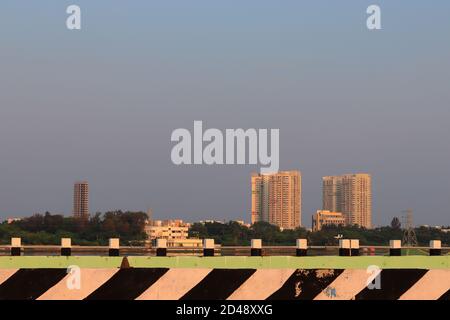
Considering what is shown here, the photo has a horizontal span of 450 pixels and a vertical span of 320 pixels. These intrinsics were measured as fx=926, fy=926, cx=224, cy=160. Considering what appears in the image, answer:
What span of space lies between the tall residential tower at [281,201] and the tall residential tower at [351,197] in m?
5.70

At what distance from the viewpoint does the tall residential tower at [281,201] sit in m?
107

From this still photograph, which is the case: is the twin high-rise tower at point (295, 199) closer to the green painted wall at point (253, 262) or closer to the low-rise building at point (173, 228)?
the low-rise building at point (173, 228)

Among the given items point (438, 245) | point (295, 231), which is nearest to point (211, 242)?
point (438, 245)

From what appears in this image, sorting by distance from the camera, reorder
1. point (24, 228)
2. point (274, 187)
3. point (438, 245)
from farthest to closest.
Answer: point (274, 187), point (24, 228), point (438, 245)

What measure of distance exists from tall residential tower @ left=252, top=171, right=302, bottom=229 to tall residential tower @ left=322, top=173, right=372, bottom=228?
5.70 m

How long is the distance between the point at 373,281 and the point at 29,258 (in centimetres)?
392

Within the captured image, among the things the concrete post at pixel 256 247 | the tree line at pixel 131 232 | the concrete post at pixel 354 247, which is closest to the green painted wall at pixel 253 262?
the concrete post at pixel 354 247

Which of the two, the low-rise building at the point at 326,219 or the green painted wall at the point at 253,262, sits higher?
the green painted wall at the point at 253,262

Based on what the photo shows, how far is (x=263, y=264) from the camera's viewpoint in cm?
1062

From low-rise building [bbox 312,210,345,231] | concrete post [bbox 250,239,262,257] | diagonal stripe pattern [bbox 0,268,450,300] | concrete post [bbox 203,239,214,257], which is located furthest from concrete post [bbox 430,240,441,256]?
low-rise building [bbox 312,210,345,231]

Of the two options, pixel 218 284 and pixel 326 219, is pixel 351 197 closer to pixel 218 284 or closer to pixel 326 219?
pixel 326 219
